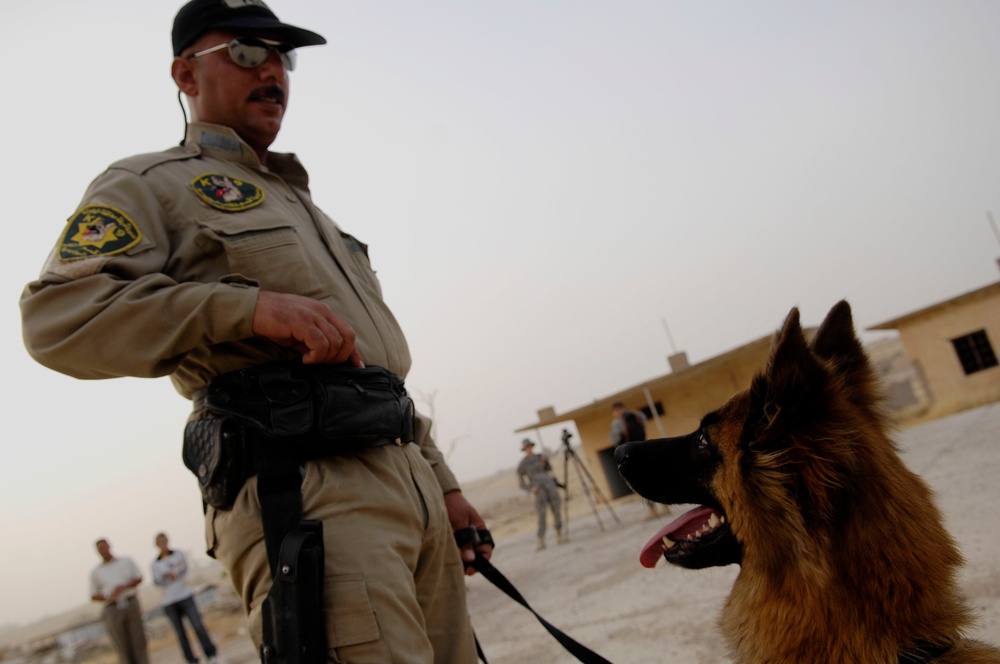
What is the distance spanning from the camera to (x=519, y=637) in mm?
5523

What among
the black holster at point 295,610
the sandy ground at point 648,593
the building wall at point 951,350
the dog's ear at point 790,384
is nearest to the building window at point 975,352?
the building wall at point 951,350

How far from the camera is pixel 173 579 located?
7.61 meters

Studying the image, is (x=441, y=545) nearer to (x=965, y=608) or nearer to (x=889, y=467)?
(x=889, y=467)

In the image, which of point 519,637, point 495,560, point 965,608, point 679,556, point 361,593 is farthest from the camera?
point 495,560

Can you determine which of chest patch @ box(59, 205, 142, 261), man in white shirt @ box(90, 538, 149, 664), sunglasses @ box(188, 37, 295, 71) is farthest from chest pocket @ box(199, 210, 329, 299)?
man in white shirt @ box(90, 538, 149, 664)

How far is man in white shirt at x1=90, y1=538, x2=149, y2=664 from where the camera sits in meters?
7.49

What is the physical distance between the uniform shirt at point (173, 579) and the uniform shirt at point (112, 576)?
0.87 feet

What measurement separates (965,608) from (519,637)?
14.3ft

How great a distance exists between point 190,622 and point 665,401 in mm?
18134

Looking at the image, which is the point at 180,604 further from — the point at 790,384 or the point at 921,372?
the point at 921,372

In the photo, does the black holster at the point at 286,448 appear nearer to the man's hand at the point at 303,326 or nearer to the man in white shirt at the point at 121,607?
the man's hand at the point at 303,326

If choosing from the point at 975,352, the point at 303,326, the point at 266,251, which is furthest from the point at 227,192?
the point at 975,352

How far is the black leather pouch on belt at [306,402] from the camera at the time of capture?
5.07 ft

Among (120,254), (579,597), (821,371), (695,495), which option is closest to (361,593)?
(120,254)
